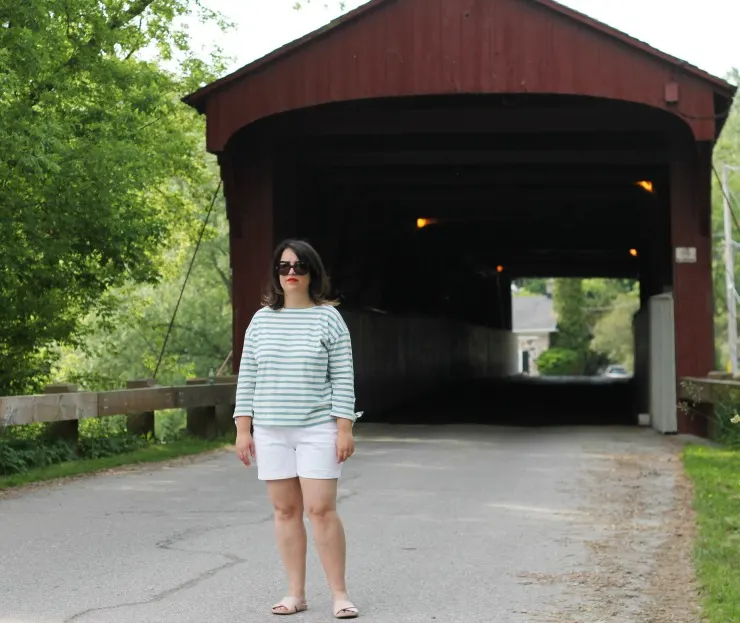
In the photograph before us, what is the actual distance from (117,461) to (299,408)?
776cm

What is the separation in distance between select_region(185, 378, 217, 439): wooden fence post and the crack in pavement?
23.0 ft

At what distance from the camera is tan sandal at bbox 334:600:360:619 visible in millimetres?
5293

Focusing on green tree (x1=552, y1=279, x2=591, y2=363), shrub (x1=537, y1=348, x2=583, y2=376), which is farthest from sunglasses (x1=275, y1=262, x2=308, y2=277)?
green tree (x1=552, y1=279, x2=591, y2=363)

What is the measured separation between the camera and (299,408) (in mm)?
5191

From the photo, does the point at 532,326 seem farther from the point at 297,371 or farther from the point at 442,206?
the point at 297,371

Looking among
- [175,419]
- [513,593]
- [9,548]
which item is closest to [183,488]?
[9,548]

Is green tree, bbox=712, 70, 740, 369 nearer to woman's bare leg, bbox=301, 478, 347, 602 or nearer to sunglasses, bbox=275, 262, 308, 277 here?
sunglasses, bbox=275, 262, 308, 277

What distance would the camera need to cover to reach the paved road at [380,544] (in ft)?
18.6

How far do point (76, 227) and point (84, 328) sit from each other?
552 cm

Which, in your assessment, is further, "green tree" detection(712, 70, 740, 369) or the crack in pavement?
"green tree" detection(712, 70, 740, 369)

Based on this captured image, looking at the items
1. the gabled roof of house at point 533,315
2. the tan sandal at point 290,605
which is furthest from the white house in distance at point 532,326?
the tan sandal at point 290,605

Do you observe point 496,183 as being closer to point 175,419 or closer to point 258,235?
point 258,235

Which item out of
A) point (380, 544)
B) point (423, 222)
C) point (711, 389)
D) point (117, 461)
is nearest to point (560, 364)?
point (423, 222)

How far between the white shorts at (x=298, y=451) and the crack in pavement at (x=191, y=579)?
927mm
